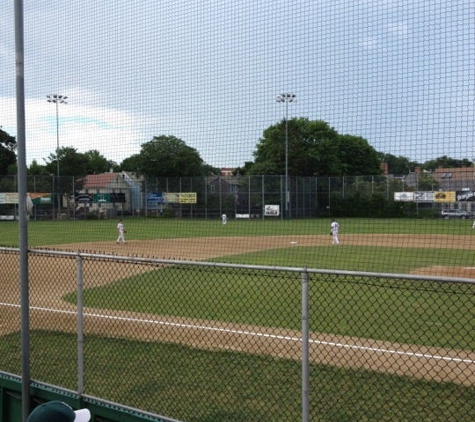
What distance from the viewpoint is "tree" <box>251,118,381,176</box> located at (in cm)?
847

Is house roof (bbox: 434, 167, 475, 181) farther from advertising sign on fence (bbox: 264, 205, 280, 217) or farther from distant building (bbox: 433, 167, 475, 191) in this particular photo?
advertising sign on fence (bbox: 264, 205, 280, 217)

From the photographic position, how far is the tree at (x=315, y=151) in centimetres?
847

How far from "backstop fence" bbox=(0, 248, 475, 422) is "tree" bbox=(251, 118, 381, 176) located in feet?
7.25

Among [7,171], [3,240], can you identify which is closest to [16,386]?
[3,240]

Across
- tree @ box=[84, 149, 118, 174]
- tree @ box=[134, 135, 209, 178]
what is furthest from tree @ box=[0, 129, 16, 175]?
tree @ box=[134, 135, 209, 178]

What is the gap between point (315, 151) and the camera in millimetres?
12500

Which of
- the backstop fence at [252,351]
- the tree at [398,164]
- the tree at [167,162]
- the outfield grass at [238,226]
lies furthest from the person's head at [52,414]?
the outfield grass at [238,226]

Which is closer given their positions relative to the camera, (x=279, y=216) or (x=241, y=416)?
(x=241, y=416)

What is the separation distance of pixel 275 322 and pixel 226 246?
43.7 ft

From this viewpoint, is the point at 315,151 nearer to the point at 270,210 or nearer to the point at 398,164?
the point at 398,164

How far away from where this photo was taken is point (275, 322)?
9.45m

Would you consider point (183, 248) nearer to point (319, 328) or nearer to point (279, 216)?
point (279, 216)

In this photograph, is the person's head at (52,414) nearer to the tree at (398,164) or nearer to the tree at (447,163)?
the tree at (447,163)

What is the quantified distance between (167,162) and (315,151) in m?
3.34
